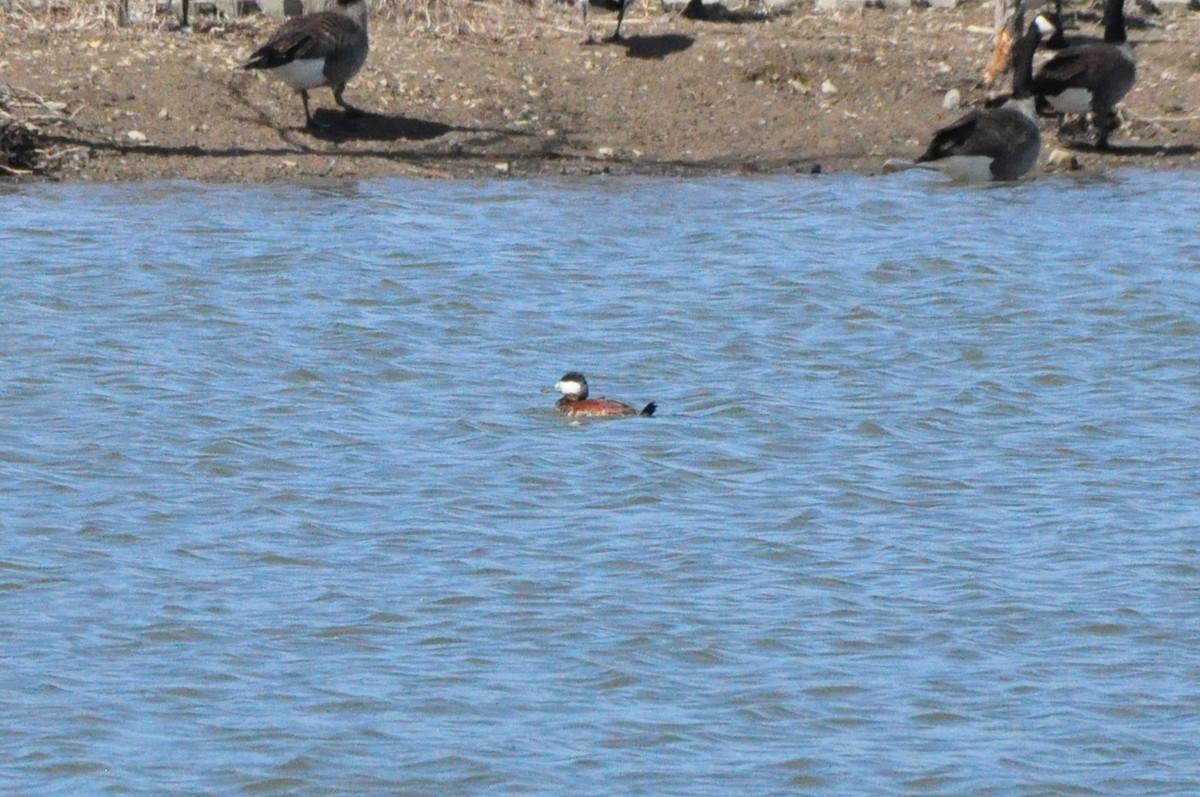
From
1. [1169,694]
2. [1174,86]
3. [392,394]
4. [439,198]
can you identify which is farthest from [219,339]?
[1174,86]

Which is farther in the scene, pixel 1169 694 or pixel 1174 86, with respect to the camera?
pixel 1174 86

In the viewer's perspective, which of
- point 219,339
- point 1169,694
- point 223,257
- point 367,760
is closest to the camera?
point 367,760

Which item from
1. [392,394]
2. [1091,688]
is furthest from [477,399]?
[1091,688]

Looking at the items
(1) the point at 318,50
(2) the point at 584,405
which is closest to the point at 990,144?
(1) the point at 318,50

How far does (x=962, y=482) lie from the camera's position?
8023 millimetres

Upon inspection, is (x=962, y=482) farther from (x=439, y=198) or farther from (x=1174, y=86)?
(x=1174, y=86)

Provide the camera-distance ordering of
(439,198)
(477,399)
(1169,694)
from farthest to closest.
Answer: (439,198), (477,399), (1169,694)

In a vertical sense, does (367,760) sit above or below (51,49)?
below

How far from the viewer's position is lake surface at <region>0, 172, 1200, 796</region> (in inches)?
218

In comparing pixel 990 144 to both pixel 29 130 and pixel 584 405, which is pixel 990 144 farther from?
pixel 29 130

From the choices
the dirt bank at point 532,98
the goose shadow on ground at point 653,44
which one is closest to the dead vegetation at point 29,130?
the dirt bank at point 532,98

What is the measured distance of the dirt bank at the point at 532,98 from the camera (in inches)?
536

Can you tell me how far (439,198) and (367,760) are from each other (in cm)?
826

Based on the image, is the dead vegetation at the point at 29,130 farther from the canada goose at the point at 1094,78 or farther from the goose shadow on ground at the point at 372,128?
the canada goose at the point at 1094,78
